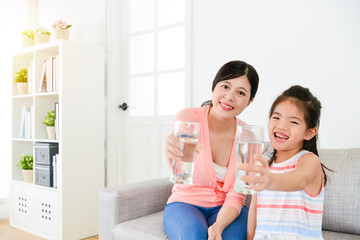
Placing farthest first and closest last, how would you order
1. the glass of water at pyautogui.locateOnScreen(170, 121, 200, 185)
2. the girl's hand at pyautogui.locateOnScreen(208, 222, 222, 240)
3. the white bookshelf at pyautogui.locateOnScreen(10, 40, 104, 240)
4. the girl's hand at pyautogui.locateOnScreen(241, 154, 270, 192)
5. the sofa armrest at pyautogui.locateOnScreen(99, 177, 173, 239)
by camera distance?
the white bookshelf at pyautogui.locateOnScreen(10, 40, 104, 240) → the sofa armrest at pyautogui.locateOnScreen(99, 177, 173, 239) → the girl's hand at pyautogui.locateOnScreen(208, 222, 222, 240) → the glass of water at pyautogui.locateOnScreen(170, 121, 200, 185) → the girl's hand at pyautogui.locateOnScreen(241, 154, 270, 192)

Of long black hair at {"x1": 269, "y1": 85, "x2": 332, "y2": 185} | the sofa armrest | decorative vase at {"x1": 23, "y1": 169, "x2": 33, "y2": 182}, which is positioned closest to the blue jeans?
the sofa armrest

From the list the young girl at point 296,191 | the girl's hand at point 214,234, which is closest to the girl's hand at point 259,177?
the young girl at point 296,191

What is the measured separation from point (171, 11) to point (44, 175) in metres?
1.72

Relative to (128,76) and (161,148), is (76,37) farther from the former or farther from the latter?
(161,148)

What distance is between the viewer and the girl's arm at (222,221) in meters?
1.30

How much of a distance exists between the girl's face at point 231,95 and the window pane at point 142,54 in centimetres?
167

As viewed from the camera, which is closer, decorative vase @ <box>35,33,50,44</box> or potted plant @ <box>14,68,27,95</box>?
decorative vase @ <box>35,33,50,44</box>

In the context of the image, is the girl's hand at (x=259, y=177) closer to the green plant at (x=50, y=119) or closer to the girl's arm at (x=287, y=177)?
the girl's arm at (x=287, y=177)

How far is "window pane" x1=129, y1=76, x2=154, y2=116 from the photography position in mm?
2982

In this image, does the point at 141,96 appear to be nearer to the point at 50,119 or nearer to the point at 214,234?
the point at 50,119

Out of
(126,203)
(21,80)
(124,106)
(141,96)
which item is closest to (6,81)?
(21,80)

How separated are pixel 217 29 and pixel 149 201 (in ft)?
4.23

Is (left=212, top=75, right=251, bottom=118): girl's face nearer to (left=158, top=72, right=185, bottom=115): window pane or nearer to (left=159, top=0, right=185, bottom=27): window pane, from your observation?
(left=158, top=72, right=185, bottom=115): window pane

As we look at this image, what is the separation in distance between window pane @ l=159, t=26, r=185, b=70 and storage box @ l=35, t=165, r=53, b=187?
1261 mm
